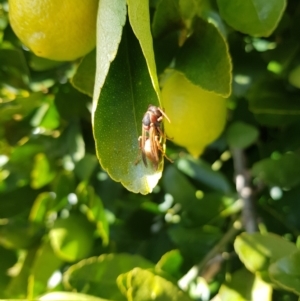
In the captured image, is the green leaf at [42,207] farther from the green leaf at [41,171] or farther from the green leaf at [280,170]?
the green leaf at [280,170]

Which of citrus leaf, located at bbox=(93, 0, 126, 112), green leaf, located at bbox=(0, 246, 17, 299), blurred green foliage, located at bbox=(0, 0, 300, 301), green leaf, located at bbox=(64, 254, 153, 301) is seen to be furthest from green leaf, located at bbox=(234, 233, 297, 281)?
green leaf, located at bbox=(0, 246, 17, 299)

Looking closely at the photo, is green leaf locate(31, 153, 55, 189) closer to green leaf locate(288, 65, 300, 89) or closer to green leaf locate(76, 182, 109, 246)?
green leaf locate(76, 182, 109, 246)

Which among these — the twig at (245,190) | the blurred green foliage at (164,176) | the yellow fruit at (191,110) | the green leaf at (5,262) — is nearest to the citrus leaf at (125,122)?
the blurred green foliage at (164,176)

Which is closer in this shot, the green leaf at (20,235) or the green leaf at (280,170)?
the green leaf at (280,170)

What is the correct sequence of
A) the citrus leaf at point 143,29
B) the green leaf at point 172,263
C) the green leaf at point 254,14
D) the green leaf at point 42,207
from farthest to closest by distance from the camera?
1. the green leaf at point 42,207
2. the green leaf at point 172,263
3. the green leaf at point 254,14
4. the citrus leaf at point 143,29

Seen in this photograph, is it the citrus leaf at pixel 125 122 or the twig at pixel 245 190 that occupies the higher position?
the citrus leaf at pixel 125 122

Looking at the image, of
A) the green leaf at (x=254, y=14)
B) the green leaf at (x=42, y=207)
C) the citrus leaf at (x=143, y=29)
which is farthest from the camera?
the green leaf at (x=42, y=207)

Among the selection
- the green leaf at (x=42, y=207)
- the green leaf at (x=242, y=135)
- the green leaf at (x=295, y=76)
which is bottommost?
the green leaf at (x=42, y=207)
